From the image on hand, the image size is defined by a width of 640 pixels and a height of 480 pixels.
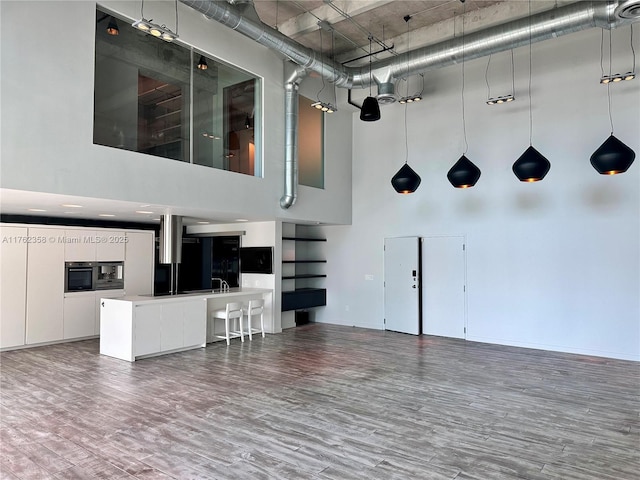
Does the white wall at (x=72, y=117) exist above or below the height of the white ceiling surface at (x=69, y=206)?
above

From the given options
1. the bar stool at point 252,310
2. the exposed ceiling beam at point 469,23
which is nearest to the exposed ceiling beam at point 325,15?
the exposed ceiling beam at point 469,23

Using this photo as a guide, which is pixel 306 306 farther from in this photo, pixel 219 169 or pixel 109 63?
pixel 109 63

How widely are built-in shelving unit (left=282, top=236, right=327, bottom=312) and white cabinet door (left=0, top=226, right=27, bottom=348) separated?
454cm

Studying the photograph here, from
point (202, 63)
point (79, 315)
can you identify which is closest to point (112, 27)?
point (202, 63)

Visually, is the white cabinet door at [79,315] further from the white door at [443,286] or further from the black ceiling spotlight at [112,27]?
the white door at [443,286]

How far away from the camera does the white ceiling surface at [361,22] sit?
6398 mm

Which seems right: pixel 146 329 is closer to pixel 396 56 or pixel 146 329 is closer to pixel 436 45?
pixel 396 56

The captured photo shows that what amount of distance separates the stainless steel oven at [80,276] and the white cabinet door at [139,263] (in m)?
0.61

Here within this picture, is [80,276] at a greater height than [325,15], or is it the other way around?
[325,15]

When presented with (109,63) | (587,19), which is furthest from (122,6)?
(587,19)

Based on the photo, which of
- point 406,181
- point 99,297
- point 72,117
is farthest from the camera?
point 99,297

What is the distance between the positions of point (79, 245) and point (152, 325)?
2.60 m

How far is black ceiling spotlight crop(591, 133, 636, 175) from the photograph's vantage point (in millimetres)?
5430

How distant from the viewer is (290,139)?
25.7 ft
